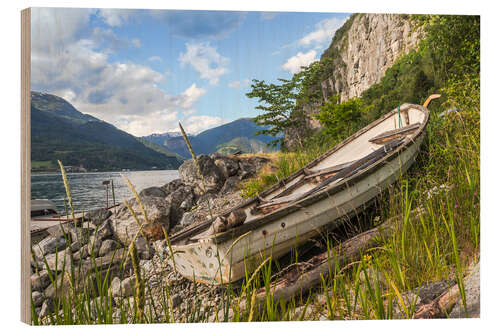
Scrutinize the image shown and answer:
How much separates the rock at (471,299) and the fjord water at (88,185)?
6.69 ft

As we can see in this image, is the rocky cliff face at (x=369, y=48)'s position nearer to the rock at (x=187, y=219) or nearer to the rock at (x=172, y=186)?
the rock at (x=172, y=186)

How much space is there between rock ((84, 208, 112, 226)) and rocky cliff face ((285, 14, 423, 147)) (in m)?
1.85

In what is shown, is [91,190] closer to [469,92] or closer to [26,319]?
[26,319]

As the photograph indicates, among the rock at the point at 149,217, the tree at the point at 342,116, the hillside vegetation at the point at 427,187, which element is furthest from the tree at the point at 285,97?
the rock at the point at 149,217

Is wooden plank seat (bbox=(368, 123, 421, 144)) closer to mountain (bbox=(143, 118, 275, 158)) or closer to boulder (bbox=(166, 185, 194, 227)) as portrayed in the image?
mountain (bbox=(143, 118, 275, 158))

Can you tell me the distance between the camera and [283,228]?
6.51 ft

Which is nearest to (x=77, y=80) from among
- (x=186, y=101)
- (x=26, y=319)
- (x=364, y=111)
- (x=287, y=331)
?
(x=186, y=101)

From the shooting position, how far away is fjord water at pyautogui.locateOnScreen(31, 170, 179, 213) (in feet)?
6.05

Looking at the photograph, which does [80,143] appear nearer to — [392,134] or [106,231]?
[106,231]

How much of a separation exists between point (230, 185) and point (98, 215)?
2464 millimetres

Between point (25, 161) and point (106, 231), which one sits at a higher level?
point (25, 161)

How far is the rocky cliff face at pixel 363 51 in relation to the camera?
2369 millimetres

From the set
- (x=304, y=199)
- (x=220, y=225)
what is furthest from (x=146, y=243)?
(x=304, y=199)
